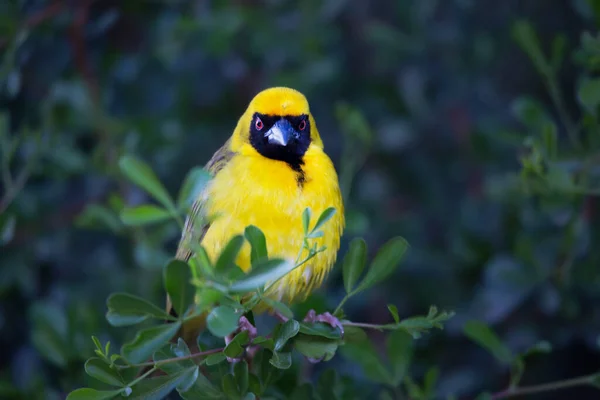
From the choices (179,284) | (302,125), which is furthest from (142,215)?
(302,125)

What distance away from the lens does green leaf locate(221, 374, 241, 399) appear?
5.92 feet

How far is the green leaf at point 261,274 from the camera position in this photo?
1.52m

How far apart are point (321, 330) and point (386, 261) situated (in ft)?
0.82

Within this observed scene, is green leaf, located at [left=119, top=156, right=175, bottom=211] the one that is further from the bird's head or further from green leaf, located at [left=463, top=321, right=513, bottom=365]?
green leaf, located at [left=463, top=321, right=513, bottom=365]

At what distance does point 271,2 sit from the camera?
382cm

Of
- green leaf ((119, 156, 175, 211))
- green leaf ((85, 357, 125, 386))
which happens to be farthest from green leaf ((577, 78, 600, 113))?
green leaf ((85, 357, 125, 386))

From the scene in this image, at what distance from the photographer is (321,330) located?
1860mm

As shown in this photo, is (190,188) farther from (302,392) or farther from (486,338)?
(486,338)

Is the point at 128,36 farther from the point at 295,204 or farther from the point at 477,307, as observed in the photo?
the point at 477,307

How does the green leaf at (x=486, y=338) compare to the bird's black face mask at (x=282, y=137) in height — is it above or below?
below

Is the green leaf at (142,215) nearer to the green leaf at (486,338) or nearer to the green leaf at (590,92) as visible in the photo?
the green leaf at (486,338)

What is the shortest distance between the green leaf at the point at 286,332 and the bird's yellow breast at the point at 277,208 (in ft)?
1.65

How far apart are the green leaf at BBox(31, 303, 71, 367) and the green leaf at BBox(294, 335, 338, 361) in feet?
3.89

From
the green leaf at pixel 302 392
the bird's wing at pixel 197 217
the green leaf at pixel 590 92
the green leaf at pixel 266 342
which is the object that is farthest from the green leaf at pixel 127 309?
the green leaf at pixel 590 92
